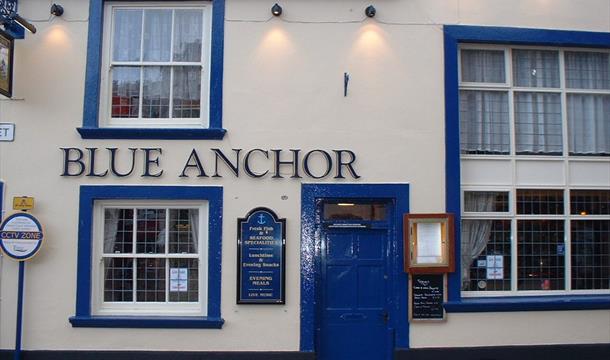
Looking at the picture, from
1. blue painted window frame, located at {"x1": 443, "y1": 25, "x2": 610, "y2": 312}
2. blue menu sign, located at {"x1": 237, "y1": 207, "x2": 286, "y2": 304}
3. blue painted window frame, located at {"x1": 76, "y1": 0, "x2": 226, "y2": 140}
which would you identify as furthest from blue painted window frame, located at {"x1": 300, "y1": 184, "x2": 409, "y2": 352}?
blue painted window frame, located at {"x1": 76, "y1": 0, "x2": 226, "y2": 140}

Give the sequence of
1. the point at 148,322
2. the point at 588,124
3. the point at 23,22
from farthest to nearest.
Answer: the point at 588,124, the point at 148,322, the point at 23,22

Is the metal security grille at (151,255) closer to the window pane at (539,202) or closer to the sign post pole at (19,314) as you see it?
the sign post pole at (19,314)

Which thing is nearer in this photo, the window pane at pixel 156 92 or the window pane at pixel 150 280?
the window pane at pixel 150 280

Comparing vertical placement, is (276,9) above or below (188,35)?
above

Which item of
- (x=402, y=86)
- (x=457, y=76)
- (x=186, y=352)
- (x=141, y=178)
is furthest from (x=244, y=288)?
(x=457, y=76)

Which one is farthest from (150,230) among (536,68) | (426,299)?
(536,68)

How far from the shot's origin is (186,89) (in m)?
8.12

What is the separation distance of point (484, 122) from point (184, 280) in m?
4.76

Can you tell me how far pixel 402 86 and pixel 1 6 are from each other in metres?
5.34

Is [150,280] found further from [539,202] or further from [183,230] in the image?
[539,202]

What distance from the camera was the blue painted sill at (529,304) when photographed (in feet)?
25.6

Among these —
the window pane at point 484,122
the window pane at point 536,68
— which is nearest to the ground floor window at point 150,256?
the window pane at point 484,122

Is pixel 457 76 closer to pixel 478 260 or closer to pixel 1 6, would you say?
pixel 478 260

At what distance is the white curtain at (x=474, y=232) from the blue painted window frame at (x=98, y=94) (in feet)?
11.9
